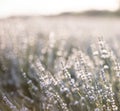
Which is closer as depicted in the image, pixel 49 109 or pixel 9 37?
pixel 49 109

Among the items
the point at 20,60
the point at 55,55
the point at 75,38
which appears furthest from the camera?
the point at 75,38

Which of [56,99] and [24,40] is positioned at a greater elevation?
[24,40]

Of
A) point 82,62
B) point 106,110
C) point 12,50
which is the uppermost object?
point 12,50

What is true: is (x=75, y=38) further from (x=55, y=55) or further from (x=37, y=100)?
(x=37, y=100)

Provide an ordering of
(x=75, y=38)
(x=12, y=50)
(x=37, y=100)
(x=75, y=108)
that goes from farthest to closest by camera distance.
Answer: (x=75, y=38) < (x=12, y=50) < (x=37, y=100) < (x=75, y=108)

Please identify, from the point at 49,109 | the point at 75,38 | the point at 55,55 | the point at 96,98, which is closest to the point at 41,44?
the point at 55,55

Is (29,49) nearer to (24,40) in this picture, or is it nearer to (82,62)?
(24,40)
